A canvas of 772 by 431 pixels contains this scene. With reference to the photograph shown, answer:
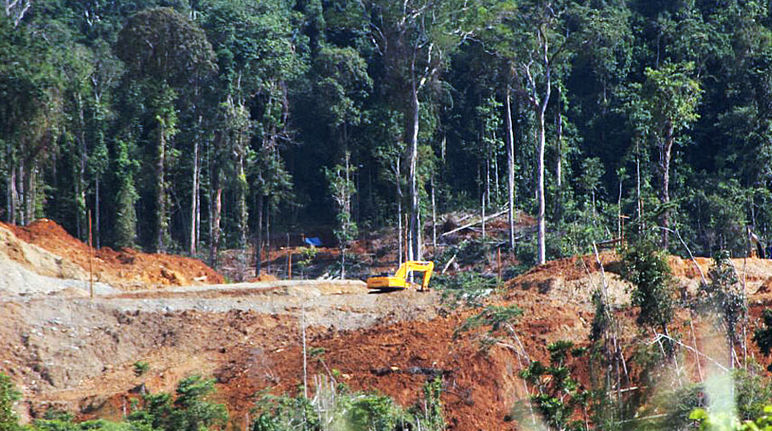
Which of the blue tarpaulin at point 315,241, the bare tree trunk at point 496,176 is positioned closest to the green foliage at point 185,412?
the blue tarpaulin at point 315,241

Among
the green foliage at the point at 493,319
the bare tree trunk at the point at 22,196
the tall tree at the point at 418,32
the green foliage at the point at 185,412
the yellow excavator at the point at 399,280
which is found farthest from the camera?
the bare tree trunk at the point at 22,196

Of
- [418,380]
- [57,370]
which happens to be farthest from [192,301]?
[418,380]

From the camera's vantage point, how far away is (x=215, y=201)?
133ft

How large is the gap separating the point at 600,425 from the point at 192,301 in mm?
12966

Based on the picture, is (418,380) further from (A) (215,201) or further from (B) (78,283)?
(A) (215,201)

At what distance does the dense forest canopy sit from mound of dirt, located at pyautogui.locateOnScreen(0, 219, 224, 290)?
5.93 m

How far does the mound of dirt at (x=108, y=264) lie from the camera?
2772 cm

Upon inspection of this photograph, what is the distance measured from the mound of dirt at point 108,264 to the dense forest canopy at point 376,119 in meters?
5.93

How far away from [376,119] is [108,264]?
1599 centimetres

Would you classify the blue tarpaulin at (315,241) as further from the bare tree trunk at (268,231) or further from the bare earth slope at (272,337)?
the bare earth slope at (272,337)

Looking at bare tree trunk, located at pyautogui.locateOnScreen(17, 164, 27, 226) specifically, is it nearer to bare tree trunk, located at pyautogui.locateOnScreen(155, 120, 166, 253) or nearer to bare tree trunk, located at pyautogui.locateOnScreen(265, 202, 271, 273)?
bare tree trunk, located at pyautogui.locateOnScreen(155, 120, 166, 253)

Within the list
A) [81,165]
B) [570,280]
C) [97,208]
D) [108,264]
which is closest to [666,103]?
[570,280]

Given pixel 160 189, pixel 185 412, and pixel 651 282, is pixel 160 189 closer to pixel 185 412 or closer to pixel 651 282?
pixel 185 412

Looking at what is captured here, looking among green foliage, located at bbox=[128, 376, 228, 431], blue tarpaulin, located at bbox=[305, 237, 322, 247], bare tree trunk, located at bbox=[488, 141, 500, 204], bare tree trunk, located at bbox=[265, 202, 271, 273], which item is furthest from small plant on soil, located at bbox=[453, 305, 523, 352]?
bare tree trunk, located at bbox=[488, 141, 500, 204]
